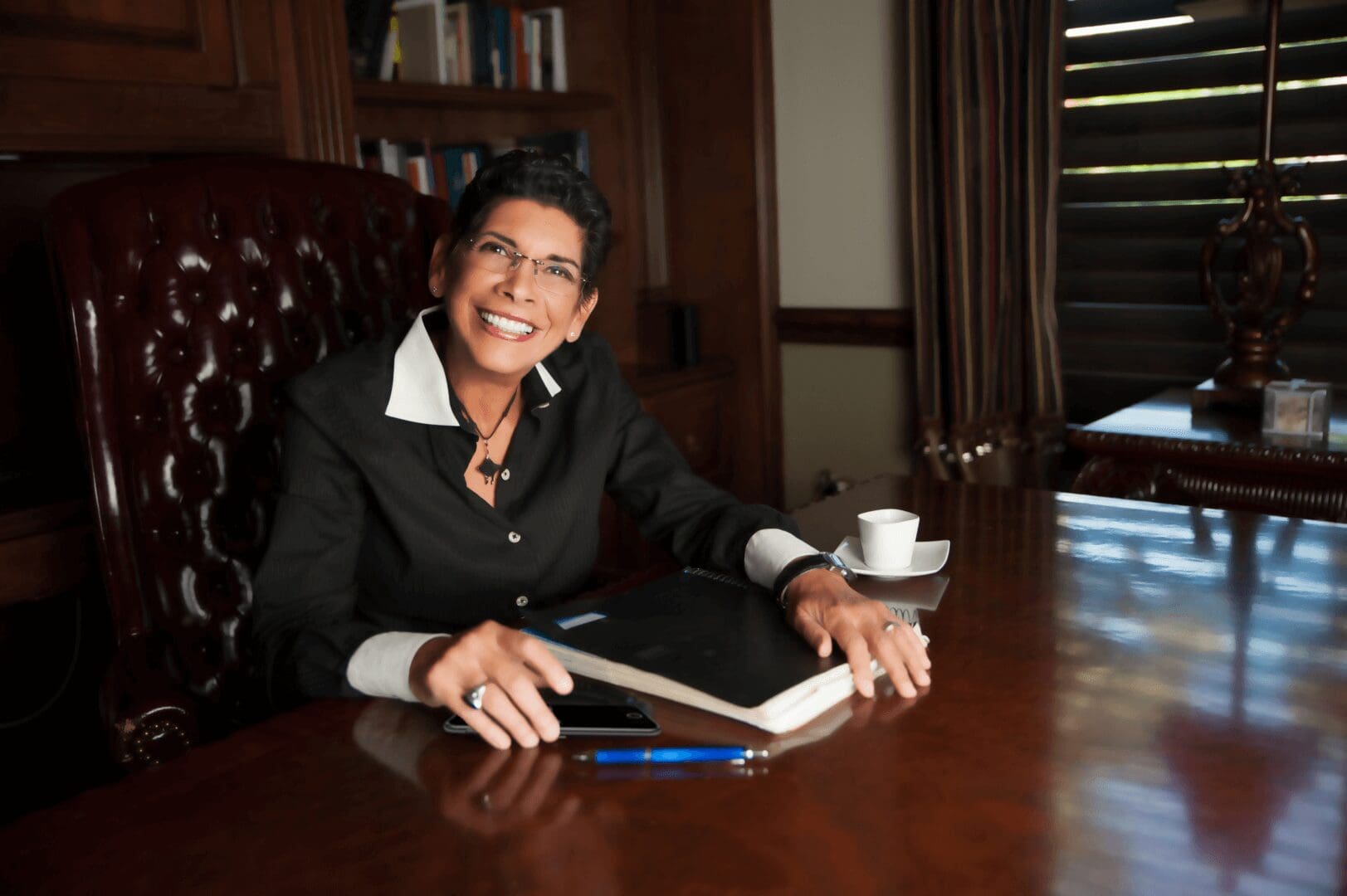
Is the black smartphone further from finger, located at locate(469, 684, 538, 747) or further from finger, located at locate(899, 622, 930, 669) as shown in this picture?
finger, located at locate(899, 622, 930, 669)

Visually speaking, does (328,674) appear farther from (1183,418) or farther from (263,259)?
(1183,418)

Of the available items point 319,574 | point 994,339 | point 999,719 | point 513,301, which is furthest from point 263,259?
point 994,339

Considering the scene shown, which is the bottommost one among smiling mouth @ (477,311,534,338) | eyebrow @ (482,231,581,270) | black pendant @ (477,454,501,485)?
black pendant @ (477,454,501,485)

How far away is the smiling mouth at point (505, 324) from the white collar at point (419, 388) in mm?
82

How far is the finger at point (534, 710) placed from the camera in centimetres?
97

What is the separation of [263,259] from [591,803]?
113 cm

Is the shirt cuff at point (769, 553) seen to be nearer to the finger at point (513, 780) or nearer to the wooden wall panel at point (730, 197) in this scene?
the finger at point (513, 780)

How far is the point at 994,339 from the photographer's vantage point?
10.4 feet

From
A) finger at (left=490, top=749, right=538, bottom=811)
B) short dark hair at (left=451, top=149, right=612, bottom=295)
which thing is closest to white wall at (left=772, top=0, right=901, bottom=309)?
short dark hair at (left=451, top=149, right=612, bottom=295)

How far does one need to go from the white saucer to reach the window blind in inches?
62.3

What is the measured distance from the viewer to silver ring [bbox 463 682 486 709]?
0.99 m

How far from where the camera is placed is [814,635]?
1.13 m

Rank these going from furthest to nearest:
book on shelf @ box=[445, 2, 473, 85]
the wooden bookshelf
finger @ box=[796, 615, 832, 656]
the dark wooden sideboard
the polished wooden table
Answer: book on shelf @ box=[445, 2, 473, 85] < the wooden bookshelf < the dark wooden sideboard < finger @ box=[796, 615, 832, 656] < the polished wooden table

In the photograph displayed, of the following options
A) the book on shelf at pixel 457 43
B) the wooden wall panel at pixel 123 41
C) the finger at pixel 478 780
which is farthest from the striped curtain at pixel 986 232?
the finger at pixel 478 780
